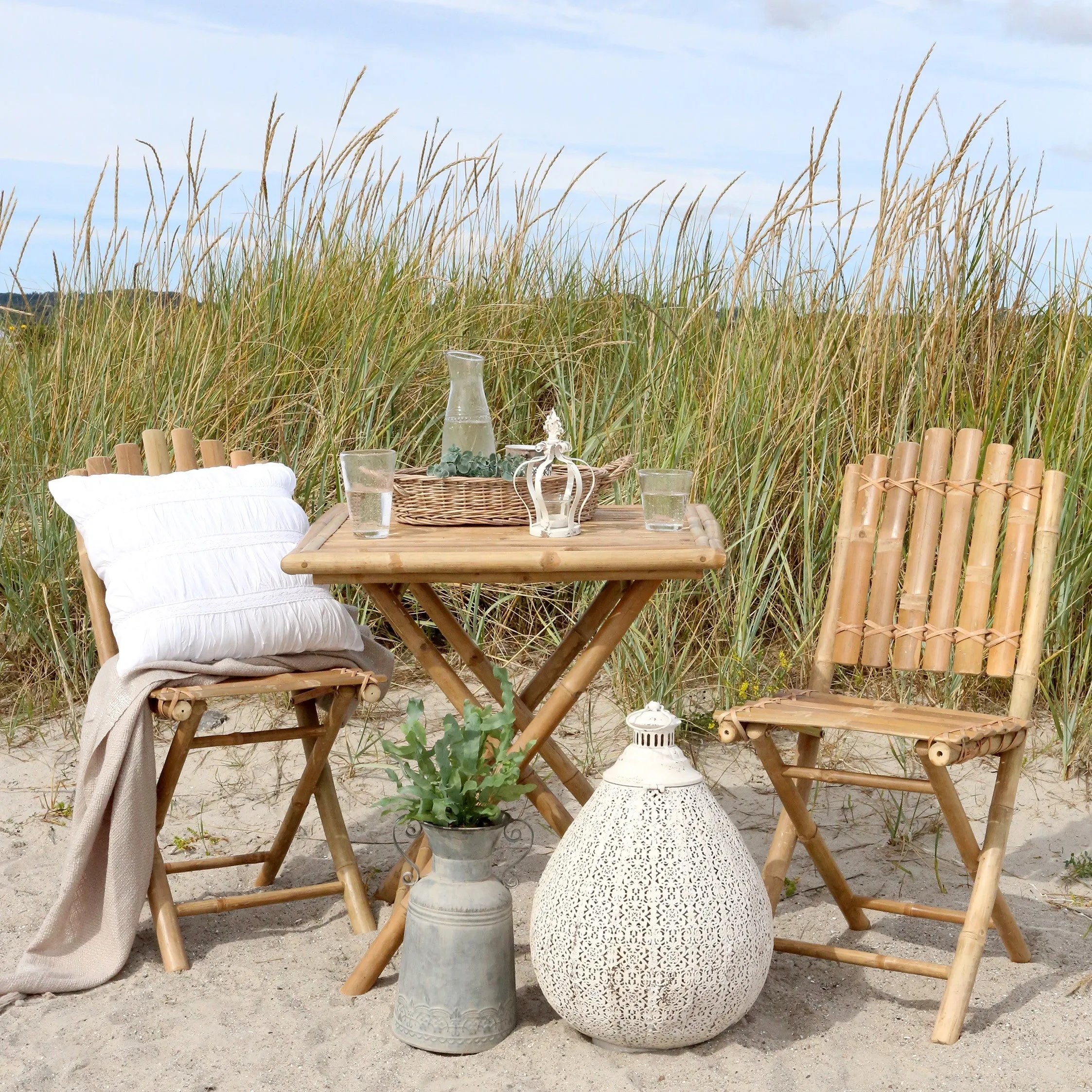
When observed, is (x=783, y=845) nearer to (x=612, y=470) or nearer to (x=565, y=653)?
(x=565, y=653)

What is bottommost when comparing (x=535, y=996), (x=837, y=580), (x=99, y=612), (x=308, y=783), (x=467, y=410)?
(x=535, y=996)

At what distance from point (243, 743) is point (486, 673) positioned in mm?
541

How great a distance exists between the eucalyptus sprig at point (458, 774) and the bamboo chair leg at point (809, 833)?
480 mm

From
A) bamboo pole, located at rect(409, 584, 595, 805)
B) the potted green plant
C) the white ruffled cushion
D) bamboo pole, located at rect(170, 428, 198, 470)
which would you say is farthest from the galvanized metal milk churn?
bamboo pole, located at rect(170, 428, 198, 470)

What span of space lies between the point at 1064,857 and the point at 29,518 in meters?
3.20

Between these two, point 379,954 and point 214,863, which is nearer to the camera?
point 379,954

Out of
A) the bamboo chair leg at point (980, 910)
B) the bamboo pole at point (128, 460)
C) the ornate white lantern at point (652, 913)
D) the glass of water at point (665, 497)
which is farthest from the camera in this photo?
the bamboo pole at point (128, 460)

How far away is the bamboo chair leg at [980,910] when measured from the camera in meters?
2.29

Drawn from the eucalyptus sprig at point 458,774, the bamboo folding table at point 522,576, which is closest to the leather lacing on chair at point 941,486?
the bamboo folding table at point 522,576

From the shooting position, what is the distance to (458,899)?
2.21 meters

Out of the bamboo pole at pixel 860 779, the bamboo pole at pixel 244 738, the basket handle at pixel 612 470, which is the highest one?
the basket handle at pixel 612 470

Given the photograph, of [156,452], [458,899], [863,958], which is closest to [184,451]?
[156,452]

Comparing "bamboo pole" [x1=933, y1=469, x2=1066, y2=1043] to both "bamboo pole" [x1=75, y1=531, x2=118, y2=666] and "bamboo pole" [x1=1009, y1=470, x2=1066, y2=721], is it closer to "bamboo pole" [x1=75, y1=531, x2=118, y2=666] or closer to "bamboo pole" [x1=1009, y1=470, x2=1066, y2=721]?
"bamboo pole" [x1=1009, y1=470, x2=1066, y2=721]

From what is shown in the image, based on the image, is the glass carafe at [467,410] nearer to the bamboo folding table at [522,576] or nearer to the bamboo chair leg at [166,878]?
the bamboo folding table at [522,576]
